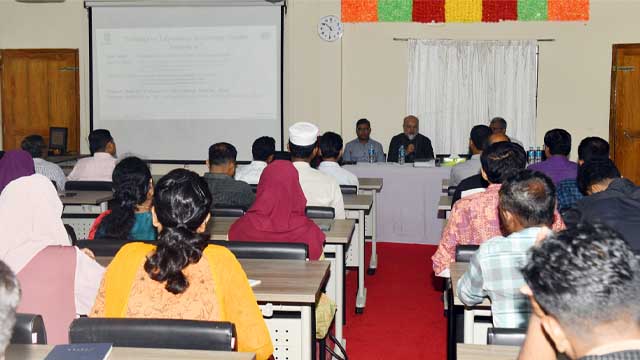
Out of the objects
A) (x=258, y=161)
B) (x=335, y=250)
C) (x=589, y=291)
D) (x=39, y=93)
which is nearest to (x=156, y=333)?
(x=589, y=291)

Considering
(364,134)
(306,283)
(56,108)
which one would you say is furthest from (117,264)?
(56,108)

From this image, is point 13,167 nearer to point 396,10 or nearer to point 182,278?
point 182,278

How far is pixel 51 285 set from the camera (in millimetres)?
2611

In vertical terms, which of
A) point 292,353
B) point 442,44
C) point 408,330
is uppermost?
point 442,44

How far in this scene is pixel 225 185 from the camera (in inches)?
198

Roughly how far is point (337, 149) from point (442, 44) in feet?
12.1

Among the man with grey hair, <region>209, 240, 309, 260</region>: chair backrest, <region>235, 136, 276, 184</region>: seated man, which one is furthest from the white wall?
the man with grey hair

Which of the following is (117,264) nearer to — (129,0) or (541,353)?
(541,353)

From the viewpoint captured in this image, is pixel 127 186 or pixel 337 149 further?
pixel 337 149

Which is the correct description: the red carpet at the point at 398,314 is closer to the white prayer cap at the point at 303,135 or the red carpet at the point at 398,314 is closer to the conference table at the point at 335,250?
the conference table at the point at 335,250

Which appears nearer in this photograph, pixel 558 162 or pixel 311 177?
pixel 311 177

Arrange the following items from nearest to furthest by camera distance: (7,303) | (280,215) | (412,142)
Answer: (7,303) < (280,215) < (412,142)

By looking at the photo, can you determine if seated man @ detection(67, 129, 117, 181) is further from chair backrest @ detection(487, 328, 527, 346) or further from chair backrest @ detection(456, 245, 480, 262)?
chair backrest @ detection(487, 328, 527, 346)

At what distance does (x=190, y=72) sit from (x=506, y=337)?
791cm
